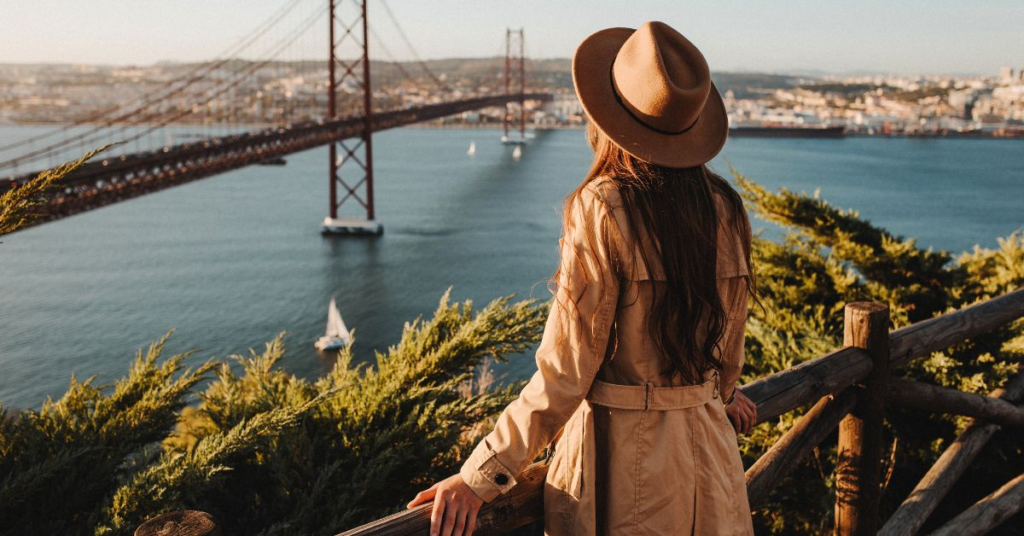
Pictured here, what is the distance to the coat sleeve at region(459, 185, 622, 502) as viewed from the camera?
2.99 ft

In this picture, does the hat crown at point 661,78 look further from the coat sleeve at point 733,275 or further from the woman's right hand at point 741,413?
the woman's right hand at point 741,413

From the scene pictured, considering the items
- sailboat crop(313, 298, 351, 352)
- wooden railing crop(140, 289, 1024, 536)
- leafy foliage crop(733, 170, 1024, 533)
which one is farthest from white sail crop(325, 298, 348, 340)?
wooden railing crop(140, 289, 1024, 536)

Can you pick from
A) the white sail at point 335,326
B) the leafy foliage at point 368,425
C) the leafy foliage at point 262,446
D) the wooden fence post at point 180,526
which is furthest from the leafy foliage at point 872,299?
the white sail at point 335,326

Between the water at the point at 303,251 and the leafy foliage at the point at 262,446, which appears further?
the water at the point at 303,251

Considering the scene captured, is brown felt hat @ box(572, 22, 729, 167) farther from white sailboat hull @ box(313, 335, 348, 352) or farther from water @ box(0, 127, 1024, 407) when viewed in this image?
white sailboat hull @ box(313, 335, 348, 352)

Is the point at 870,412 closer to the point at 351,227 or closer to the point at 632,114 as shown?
the point at 632,114

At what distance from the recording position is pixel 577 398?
0.94 metres

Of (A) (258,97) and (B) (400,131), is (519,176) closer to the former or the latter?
(A) (258,97)

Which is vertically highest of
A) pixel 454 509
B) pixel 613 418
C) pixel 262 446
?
pixel 613 418

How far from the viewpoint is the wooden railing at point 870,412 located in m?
1.50

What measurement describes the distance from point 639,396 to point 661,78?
15.4 inches

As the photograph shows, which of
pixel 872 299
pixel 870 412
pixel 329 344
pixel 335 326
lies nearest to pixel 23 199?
pixel 870 412

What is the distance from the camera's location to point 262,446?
184 cm

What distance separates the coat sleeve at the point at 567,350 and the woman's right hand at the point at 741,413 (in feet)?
1.44
